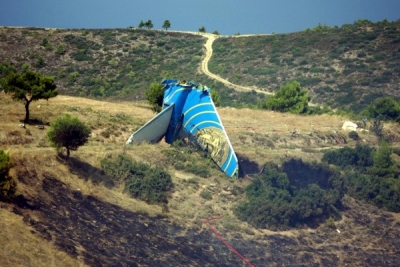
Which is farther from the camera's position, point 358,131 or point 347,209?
point 358,131

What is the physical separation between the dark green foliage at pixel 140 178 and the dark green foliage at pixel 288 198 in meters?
3.19

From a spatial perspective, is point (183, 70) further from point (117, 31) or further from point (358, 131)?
point (358, 131)

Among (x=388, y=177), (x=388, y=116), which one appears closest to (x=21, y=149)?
(x=388, y=177)

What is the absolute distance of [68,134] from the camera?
24734 millimetres

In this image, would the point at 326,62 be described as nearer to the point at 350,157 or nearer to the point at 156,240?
the point at 350,157

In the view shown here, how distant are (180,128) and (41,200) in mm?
11876

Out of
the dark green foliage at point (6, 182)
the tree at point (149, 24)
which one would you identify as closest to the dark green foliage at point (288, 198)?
the dark green foliage at point (6, 182)

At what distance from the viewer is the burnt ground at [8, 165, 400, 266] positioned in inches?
742

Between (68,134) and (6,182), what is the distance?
203 inches

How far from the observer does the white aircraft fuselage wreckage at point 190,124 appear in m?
29.9

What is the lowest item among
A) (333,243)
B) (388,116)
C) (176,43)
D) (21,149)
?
(333,243)

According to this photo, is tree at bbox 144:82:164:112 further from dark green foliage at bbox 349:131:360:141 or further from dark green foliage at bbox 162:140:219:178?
dark green foliage at bbox 349:131:360:141

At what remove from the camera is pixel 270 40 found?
293 ft

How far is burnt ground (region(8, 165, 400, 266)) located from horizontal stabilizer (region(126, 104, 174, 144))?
7.46 m
